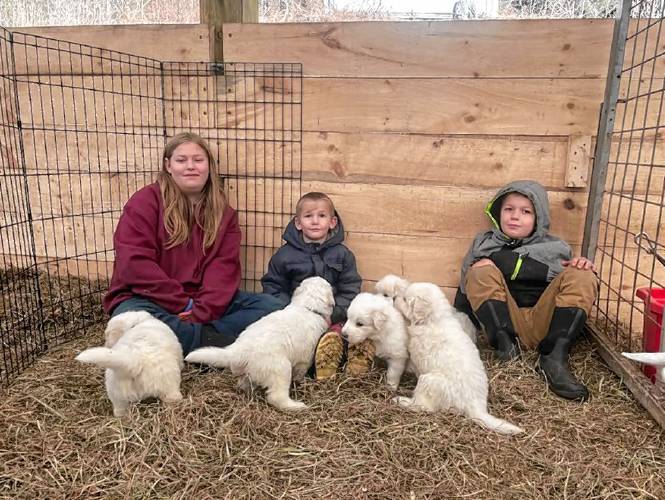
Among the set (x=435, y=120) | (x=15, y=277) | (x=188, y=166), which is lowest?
(x=15, y=277)

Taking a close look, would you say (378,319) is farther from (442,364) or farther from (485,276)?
(485,276)

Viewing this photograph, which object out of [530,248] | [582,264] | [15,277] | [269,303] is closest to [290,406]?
[269,303]

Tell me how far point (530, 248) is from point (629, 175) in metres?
0.96

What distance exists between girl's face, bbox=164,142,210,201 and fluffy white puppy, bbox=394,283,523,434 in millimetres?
1727

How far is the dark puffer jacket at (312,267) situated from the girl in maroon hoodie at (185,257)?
0.62 feet

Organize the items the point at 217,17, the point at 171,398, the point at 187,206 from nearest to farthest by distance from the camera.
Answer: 1. the point at 171,398
2. the point at 187,206
3. the point at 217,17

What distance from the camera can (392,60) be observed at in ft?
13.0

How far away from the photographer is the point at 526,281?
3695mm

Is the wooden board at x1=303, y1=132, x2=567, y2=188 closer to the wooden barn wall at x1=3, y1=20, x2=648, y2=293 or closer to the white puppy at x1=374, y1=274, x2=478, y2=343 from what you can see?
the wooden barn wall at x1=3, y1=20, x2=648, y2=293

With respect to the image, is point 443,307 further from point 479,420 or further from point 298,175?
point 298,175

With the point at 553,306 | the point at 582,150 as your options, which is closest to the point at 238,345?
the point at 553,306

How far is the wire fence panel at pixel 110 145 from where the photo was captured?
4.16 m

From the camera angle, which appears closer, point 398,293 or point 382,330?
point 382,330

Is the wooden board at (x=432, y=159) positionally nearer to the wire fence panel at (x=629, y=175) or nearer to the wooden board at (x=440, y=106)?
the wooden board at (x=440, y=106)
